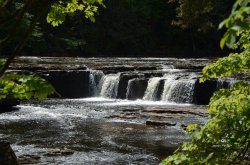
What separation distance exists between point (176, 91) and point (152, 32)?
3136cm

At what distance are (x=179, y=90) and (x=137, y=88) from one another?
2784 millimetres

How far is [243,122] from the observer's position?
396 cm

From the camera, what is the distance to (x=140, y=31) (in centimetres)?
5122

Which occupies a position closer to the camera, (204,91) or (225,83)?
(225,83)

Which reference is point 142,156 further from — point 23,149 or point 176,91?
point 176,91

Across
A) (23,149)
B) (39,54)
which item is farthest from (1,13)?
(39,54)

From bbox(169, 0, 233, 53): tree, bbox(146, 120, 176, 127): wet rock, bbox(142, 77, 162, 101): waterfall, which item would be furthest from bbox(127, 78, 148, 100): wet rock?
bbox(169, 0, 233, 53): tree

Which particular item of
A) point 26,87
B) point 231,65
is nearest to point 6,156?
point 231,65

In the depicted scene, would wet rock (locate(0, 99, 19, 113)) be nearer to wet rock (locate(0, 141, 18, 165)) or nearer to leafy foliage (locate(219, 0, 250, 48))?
wet rock (locate(0, 141, 18, 165))

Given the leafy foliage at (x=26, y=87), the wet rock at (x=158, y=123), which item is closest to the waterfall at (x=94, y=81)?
the wet rock at (x=158, y=123)

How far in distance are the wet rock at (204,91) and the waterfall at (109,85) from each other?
519 centimetres

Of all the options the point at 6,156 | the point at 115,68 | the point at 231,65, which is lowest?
the point at 6,156

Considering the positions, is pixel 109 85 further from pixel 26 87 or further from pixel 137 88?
pixel 26 87

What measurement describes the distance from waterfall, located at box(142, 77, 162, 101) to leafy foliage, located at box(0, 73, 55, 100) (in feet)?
70.3
